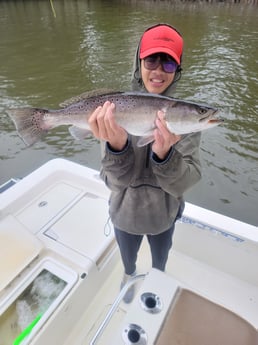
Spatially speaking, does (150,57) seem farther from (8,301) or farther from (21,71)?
(21,71)

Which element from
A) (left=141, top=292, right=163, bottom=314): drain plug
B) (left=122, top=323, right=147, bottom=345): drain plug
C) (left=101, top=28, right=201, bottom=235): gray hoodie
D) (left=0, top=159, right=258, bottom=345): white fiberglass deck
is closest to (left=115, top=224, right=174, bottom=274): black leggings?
(left=101, top=28, right=201, bottom=235): gray hoodie

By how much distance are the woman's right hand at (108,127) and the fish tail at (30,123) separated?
0.49 m

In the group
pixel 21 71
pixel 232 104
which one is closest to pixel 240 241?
pixel 232 104

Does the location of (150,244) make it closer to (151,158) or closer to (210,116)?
(151,158)

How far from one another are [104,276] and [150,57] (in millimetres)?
2058

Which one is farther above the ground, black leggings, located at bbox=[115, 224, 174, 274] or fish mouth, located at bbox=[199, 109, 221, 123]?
fish mouth, located at bbox=[199, 109, 221, 123]

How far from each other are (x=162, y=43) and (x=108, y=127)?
→ 0.64m

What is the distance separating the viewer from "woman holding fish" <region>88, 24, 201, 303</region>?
159cm

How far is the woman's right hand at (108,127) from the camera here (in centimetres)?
159

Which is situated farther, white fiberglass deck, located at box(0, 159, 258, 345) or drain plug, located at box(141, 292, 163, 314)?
white fiberglass deck, located at box(0, 159, 258, 345)

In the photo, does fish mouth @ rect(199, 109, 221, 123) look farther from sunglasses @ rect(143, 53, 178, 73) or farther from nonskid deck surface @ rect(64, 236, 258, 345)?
nonskid deck surface @ rect(64, 236, 258, 345)

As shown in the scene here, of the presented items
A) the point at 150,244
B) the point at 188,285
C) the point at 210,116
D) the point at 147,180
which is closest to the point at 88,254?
the point at 150,244

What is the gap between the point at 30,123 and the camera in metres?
1.96

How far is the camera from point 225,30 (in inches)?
645
